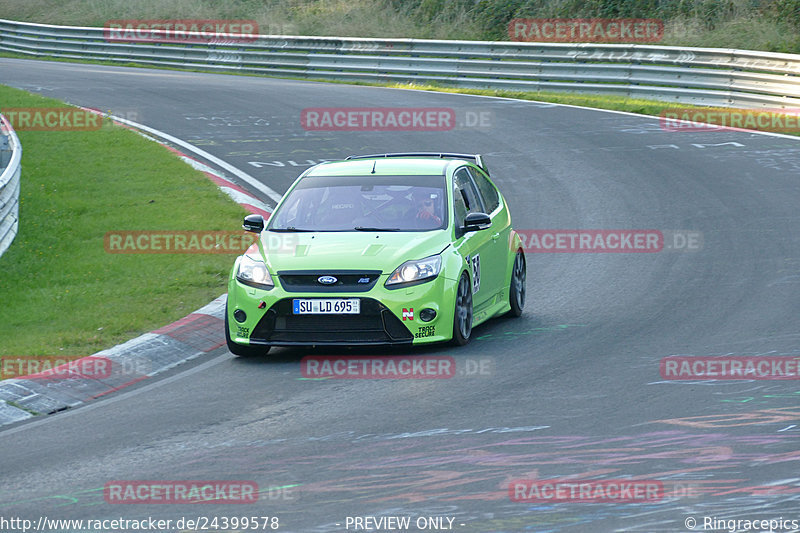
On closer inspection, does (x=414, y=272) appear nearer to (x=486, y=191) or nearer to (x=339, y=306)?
(x=339, y=306)

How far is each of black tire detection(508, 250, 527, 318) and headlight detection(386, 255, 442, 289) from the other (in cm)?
172

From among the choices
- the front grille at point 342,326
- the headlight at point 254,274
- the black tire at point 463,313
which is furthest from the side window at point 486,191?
the headlight at point 254,274

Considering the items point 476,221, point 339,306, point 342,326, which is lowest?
point 342,326

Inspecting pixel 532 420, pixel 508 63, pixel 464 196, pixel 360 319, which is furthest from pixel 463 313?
pixel 508 63

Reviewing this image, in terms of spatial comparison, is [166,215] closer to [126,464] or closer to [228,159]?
[228,159]

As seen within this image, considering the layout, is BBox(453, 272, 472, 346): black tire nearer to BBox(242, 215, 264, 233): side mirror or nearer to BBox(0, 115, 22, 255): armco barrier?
BBox(242, 215, 264, 233): side mirror

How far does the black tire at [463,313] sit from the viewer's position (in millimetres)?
10203

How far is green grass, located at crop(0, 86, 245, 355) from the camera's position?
446 inches

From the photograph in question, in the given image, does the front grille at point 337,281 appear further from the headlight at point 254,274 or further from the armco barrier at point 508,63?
the armco barrier at point 508,63

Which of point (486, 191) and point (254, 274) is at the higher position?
point (486, 191)

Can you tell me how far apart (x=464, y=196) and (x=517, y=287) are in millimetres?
1050

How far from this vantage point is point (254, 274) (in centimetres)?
1020

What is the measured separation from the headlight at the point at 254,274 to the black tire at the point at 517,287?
262 cm

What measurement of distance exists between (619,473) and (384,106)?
20.2 m
